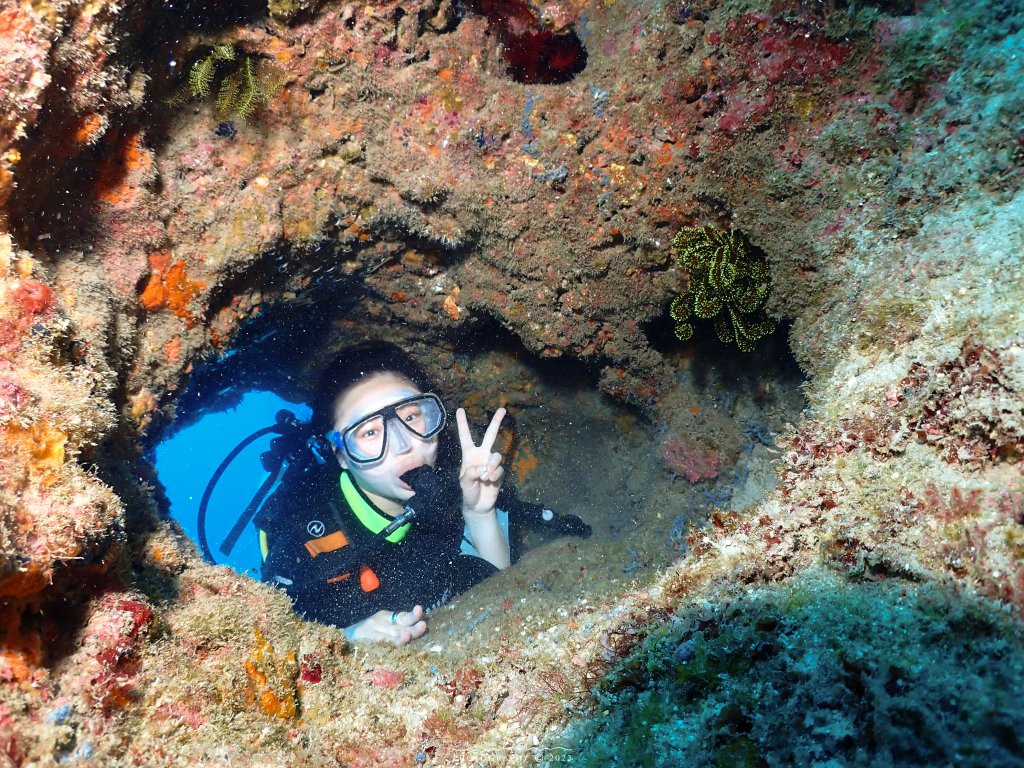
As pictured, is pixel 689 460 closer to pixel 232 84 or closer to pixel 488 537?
pixel 488 537

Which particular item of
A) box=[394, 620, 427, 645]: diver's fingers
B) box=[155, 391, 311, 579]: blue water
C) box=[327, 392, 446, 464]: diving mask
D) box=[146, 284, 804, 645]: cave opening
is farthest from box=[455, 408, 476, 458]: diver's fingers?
box=[155, 391, 311, 579]: blue water

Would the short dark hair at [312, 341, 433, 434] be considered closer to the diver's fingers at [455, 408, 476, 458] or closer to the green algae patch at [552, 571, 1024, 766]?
the diver's fingers at [455, 408, 476, 458]

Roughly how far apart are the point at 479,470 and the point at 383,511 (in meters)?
1.20

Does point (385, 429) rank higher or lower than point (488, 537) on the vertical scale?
higher

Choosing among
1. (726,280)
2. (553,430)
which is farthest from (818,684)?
(553,430)

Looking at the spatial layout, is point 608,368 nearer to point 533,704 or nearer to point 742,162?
point 742,162

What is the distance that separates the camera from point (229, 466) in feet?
28.6

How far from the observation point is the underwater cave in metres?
1.96

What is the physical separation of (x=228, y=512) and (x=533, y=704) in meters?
8.10

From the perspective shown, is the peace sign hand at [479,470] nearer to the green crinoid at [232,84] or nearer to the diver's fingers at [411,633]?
the diver's fingers at [411,633]

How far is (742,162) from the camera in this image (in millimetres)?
3686

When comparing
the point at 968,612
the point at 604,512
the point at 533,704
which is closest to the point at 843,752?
the point at 968,612

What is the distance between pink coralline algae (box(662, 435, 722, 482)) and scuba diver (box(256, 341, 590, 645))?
1474 millimetres

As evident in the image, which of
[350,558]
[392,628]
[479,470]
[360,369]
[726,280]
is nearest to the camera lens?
[726,280]
